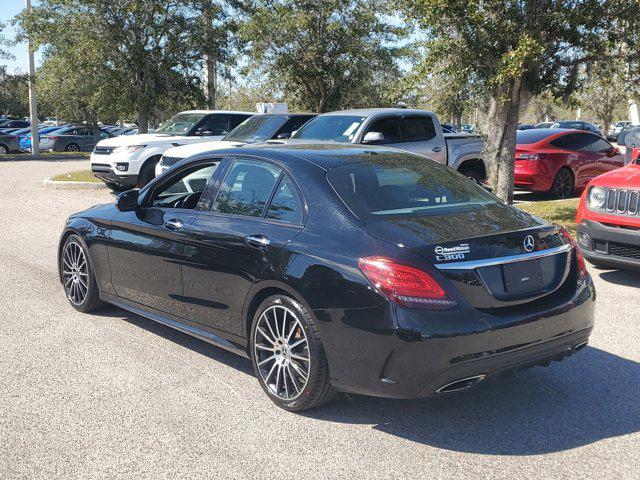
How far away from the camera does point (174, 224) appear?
5.23 meters

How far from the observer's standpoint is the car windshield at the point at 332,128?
40.1ft

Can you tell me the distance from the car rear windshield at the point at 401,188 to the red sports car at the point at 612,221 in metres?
2.88

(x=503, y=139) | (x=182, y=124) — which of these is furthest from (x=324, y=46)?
(x=503, y=139)

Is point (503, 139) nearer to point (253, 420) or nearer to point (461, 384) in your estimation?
point (461, 384)

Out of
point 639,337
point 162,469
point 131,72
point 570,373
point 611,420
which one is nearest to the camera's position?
point 162,469

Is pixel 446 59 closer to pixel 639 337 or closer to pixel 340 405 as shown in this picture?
pixel 639 337

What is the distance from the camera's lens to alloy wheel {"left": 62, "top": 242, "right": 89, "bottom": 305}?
6359mm

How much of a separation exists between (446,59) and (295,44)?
1313 cm

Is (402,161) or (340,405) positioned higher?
(402,161)

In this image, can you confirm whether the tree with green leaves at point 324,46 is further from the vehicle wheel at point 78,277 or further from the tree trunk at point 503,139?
the vehicle wheel at point 78,277

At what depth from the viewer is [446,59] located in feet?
36.7

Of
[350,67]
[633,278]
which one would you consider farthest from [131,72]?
[633,278]

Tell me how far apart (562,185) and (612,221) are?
7.78 metres

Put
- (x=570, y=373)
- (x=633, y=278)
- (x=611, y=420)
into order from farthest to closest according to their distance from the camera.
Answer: (x=633, y=278)
(x=570, y=373)
(x=611, y=420)
